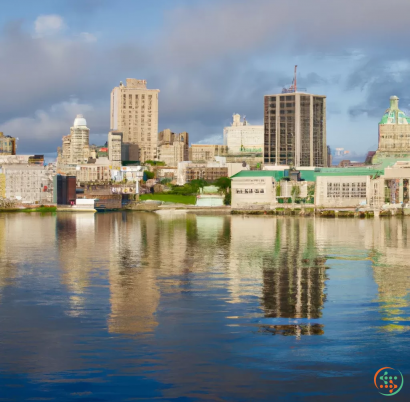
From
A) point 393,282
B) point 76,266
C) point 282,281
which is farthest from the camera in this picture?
point 76,266

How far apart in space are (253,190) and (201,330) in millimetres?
161094

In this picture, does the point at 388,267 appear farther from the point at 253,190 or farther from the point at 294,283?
the point at 253,190

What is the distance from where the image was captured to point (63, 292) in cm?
2858

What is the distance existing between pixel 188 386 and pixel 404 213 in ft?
479

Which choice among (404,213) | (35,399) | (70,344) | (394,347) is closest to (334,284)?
(394,347)

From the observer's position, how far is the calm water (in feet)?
52.0

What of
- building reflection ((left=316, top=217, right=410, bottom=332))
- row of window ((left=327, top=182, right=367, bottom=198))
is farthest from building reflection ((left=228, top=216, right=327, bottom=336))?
row of window ((left=327, top=182, right=367, bottom=198))

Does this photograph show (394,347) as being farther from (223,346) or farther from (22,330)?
(22,330)

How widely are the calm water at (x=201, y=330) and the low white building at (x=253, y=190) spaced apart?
141 metres

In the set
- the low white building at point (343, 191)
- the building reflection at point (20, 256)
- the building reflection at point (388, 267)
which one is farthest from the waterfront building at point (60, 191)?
the building reflection at point (388, 267)

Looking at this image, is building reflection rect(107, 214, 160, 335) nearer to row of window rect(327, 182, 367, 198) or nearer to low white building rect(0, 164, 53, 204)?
row of window rect(327, 182, 367, 198)

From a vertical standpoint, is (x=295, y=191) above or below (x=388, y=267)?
above

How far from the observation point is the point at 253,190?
595 ft

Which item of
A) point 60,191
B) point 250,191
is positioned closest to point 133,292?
point 250,191
